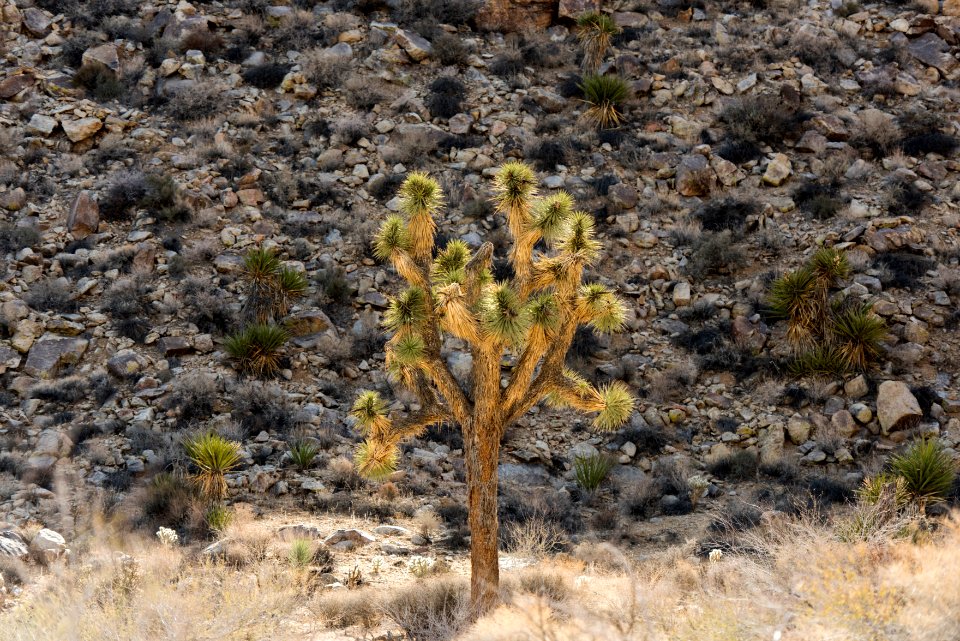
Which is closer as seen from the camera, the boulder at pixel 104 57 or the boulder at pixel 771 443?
the boulder at pixel 771 443

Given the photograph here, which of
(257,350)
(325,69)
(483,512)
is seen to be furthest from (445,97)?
(483,512)

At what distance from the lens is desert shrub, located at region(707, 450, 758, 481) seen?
520 inches

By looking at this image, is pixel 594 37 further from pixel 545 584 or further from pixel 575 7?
pixel 545 584

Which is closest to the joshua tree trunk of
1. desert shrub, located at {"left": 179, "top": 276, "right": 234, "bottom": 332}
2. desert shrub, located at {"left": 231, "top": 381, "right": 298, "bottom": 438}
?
desert shrub, located at {"left": 231, "top": 381, "right": 298, "bottom": 438}

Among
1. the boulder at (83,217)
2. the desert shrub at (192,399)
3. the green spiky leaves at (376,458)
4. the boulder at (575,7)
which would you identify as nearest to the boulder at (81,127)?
the boulder at (83,217)

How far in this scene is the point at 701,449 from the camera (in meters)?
14.0

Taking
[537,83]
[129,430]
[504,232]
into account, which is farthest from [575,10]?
[129,430]

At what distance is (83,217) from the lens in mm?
16938

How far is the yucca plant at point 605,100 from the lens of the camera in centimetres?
2016

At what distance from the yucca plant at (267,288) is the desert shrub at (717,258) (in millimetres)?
8044

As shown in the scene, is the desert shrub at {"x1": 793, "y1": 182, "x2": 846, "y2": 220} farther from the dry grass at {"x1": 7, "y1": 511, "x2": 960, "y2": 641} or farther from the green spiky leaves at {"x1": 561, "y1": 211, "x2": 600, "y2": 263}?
the green spiky leaves at {"x1": 561, "y1": 211, "x2": 600, "y2": 263}

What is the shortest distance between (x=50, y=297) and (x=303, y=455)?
20.6 feet

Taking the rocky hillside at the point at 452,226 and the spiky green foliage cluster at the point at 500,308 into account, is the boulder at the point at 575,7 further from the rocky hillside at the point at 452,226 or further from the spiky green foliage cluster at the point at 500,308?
the spiky green foliage cluster at the point at 500,308

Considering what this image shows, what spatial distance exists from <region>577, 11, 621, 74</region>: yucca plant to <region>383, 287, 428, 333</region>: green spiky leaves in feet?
47.1
